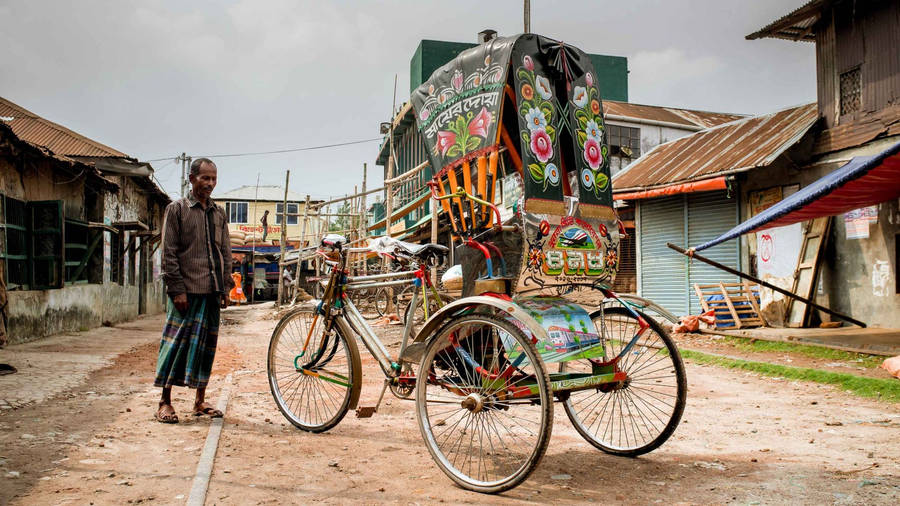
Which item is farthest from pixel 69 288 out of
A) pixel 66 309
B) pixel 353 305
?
pixel 353 305

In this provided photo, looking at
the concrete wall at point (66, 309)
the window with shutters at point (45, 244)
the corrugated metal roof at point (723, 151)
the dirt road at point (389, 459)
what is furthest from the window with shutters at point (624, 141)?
the dirt road at point (389, 459)

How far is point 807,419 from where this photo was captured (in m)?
4.77

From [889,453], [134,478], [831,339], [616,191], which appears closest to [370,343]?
[134,478]

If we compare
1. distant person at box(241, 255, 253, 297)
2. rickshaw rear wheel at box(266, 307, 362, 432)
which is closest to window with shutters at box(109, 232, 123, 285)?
rickshaw rear wheel at box(266, 307, 362, 432)

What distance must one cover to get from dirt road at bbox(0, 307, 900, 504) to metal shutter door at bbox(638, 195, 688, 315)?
26.7 ft

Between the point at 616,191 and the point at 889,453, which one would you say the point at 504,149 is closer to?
the point at 889,453

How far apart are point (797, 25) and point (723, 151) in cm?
245

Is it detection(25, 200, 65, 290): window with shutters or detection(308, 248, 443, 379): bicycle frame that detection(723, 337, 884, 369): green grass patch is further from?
detection(25, 200, 65, 290): window with shutters

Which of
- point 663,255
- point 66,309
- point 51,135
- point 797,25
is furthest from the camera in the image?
point 663,255

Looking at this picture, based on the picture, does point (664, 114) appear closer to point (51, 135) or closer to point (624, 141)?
point (624, 141)

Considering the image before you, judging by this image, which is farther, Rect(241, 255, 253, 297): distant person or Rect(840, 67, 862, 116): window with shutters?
Rect(241, 255, 253, 297): distant person

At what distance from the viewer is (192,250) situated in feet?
15.1

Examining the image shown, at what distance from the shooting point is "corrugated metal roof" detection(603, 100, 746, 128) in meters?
19.8

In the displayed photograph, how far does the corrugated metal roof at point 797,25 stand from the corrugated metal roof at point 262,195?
3605 centimetres
